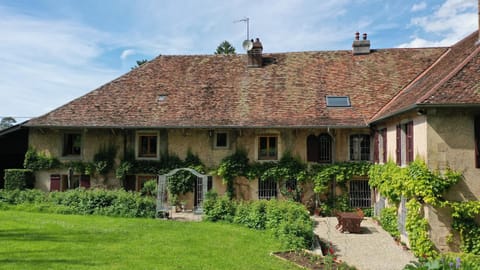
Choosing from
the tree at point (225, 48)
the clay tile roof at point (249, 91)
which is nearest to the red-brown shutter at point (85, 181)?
the clay tile roof at point (249, 91)

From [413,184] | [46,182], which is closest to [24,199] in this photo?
[46,182]

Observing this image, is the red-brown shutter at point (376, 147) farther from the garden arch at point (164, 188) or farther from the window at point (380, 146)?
the garden arch at point (164, 188)

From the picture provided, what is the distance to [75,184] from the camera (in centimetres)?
1777

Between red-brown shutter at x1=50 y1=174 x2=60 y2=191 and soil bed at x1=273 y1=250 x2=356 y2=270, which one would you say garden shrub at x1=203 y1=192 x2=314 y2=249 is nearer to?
soil bed at x1=273 y1=250 x2=356 y2=270

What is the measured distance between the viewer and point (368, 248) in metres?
10.6

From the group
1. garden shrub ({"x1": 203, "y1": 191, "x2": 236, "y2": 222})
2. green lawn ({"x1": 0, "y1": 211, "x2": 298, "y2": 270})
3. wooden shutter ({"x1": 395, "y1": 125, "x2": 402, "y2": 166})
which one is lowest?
green lawn ({"x1": 0, "y1": 211, "x2": 298, "y2": 270})

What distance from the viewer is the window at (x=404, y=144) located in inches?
436

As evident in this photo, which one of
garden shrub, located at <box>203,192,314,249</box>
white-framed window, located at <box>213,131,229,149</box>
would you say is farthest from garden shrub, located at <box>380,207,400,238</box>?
white-framed window, located at <box>213,131,229,149</box>

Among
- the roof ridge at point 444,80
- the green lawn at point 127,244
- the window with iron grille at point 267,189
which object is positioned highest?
the roof ridge at point 444,80

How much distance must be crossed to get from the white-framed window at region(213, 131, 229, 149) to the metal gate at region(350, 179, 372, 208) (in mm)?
5989

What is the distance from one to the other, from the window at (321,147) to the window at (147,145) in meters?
7.30

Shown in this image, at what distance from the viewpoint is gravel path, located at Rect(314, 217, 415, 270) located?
919 cm

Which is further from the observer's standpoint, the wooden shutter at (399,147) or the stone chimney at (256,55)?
the stone chimney at (256,55)

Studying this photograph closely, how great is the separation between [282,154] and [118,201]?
24.1 ft
